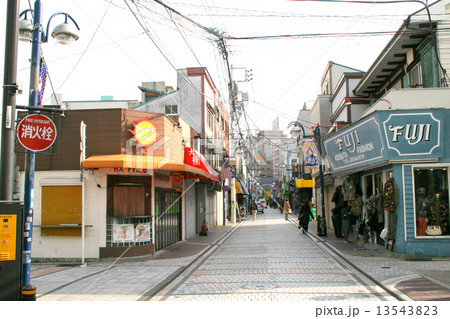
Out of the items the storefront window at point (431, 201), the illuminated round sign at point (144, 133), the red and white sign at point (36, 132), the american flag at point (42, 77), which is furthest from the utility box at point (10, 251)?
the storefront window at point (431, 201)

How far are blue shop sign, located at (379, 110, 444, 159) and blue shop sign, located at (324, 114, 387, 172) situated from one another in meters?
0.28

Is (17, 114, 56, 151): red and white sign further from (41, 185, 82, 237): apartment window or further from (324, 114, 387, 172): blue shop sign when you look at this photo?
(324, 114, 387, 172): blue shop sign

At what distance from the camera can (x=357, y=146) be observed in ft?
48.4

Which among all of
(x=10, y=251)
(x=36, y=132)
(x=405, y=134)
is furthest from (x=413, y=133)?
(x=10, y=251)

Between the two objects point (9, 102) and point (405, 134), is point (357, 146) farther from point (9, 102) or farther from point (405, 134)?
point (9, 102)

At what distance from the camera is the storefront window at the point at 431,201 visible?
480 inches

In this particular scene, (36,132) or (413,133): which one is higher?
(413,133)

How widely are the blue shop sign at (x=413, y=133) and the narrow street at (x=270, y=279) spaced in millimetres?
3943

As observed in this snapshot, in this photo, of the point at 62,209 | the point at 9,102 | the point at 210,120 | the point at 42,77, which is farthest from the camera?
the point at 210,120

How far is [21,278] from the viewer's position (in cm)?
680

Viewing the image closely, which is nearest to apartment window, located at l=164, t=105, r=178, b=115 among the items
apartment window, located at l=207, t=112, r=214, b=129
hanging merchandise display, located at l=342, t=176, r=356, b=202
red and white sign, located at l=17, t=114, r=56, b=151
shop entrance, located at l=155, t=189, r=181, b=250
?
apartment window, located at l=207, t=112, r=214, b=129

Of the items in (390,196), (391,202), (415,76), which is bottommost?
(391,202)

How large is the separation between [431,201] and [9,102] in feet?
37.4

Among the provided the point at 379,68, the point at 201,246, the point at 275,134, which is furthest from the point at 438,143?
the point at 275,134
